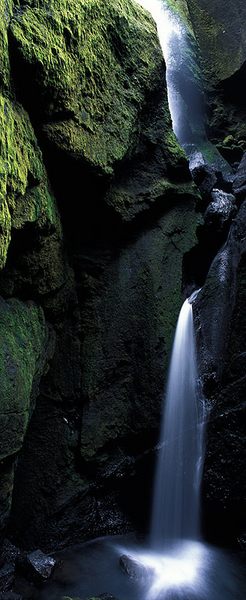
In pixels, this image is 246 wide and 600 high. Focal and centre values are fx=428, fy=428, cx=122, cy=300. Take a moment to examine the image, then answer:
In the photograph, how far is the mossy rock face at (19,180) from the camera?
177 inches

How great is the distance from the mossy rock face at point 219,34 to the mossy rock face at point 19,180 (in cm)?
1284

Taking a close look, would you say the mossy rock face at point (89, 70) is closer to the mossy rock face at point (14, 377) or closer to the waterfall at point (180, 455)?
the mossy rock face at point (14, 377)

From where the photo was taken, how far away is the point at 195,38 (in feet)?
56.4

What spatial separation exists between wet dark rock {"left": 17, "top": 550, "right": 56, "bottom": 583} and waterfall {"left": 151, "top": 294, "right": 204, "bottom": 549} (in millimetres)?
2114

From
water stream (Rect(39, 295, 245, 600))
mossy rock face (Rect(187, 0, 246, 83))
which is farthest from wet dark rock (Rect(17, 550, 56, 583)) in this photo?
mossy rock face (Rect(187, 0, 246, 83))

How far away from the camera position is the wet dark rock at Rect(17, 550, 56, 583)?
6.12m

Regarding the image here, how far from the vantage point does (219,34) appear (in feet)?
55.6

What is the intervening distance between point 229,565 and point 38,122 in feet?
24.0

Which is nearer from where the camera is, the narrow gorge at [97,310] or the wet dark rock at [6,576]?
the narrow gorge at [97,310]

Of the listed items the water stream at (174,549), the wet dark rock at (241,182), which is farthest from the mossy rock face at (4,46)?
the wet dark rock at (241,182)

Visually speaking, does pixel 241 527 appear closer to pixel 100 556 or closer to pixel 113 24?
pixel 100 556

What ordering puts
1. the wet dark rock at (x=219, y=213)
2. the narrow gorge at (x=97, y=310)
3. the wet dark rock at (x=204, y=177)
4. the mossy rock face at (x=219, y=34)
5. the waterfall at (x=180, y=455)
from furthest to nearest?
the mossy rock face at (x=219, y=34)
the wet dark rock at (x=204, y=177)
the wet dark rock at (x=219, y=213)
the waterfall at (x=180, y=455)
the narrow gorge at (x=97, y=310)

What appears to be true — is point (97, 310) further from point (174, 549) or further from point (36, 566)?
point (174, 549)

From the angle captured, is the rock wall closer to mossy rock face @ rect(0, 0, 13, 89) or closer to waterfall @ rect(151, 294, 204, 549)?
mossy rock face @ rect(0, 0, 13, 89)
